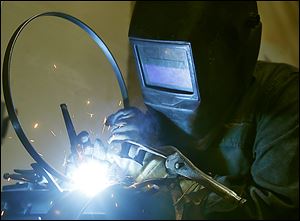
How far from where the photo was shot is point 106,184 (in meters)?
0.51

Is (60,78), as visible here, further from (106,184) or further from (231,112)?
(231,112)

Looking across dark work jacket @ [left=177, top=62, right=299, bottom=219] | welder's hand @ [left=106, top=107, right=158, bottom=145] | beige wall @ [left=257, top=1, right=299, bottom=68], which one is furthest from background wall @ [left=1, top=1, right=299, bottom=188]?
beige wall @ [left=257, top=1, right=299, bottom=68]

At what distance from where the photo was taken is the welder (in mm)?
735

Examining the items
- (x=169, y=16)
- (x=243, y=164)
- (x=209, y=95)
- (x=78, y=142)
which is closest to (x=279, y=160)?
(x=243, y=164)

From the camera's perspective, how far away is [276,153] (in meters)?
0.96

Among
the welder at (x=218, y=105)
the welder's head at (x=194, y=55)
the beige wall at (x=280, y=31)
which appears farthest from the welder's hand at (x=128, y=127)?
the beige wall at (x=280, y=31)

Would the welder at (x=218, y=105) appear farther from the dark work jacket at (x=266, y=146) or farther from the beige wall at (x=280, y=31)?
the beige wall at (x=280, y=31)

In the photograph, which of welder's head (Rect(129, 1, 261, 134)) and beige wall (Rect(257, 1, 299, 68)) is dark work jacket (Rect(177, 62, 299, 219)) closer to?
welder's head (Rect(129, 1, 261, 134))

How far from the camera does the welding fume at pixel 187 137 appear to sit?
20.1 inches

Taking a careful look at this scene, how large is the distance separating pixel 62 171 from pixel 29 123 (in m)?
0.08

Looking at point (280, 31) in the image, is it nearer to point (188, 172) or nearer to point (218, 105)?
point (218, 105)

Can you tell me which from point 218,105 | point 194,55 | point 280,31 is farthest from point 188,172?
point 280,31

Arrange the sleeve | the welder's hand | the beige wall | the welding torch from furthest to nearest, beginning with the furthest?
the beige wall < the sleeve < the welder's hand < the welding torch

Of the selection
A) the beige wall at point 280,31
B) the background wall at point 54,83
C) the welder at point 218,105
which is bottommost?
the beige wall at point 280,31
